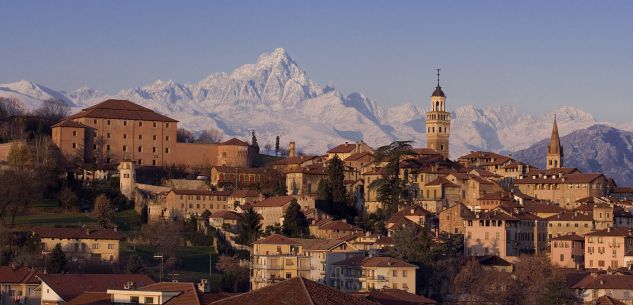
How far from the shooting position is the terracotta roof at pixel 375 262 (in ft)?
235

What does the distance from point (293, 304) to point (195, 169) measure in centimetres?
6737

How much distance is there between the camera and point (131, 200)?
95.4 metres

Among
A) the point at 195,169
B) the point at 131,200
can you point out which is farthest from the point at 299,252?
the point at 195,169

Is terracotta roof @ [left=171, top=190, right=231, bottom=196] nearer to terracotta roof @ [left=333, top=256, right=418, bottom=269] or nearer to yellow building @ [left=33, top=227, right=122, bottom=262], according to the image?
yellow building @ [left=33, top=227, right=122, bottom=262]

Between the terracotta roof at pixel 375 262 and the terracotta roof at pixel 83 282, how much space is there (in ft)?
40.6

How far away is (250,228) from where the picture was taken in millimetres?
86375

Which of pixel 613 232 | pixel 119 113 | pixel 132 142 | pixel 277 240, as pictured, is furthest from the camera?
pixel 119 113

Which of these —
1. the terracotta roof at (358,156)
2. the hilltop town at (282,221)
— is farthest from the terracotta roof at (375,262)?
the terracotta roof at (358,156)

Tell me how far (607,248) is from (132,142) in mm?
37701

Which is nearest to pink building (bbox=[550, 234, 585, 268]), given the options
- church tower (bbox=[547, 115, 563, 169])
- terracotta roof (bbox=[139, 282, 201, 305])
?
church tower (bbox=[547, 115, 563, 169])

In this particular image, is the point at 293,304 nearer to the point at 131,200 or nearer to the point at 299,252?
the point at 299,252

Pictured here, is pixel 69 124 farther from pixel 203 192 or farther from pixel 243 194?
pixel 243 194

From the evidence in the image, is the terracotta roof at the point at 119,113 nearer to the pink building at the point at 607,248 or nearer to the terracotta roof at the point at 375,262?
the terracotta roof at the point at 375,262

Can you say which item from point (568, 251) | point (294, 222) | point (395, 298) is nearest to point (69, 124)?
point (294, 222)
